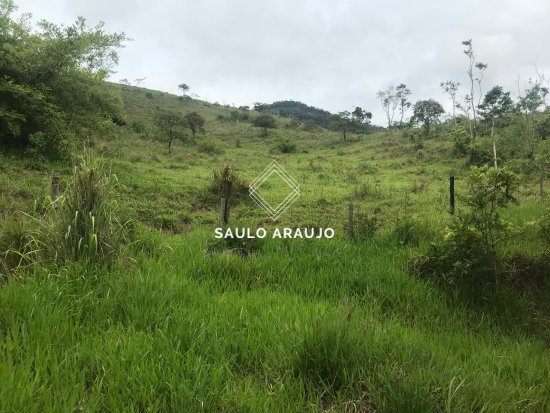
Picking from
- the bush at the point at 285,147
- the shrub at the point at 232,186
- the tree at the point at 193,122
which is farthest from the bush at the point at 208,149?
the shrub at the point at 232,186

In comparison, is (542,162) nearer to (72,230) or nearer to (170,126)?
(72,230)

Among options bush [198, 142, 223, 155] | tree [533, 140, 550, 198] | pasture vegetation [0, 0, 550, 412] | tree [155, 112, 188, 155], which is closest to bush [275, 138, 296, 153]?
bush [198, 142, 223, 155]

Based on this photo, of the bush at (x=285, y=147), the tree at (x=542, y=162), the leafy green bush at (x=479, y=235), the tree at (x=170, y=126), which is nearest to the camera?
the leafy green bush at (x=479, y=235)

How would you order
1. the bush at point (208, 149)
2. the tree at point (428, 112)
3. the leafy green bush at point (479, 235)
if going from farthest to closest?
the tree at point (428, 112), the bush at point (208, 149), the leafy green bush at point (479, 235)

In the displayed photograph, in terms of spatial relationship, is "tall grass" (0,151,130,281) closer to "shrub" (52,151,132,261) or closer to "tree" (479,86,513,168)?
"shrub" (52,151,132,261)

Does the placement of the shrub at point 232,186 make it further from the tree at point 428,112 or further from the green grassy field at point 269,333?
the tree at point 428,112

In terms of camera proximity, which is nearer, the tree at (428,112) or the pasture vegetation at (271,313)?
the pasture vegetation at (271,313)

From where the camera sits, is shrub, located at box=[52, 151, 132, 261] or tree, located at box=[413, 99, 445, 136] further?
tree, located at box=[413, 99, 445, 136]

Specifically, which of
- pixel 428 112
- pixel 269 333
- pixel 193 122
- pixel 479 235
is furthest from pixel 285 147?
pixel 269 333

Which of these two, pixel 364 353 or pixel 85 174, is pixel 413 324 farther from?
pixel 85 174

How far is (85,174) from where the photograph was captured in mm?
4250

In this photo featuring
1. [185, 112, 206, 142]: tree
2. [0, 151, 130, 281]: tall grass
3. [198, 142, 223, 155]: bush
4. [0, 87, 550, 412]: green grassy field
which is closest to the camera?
[0, 87, 550, 412]: green grassy field

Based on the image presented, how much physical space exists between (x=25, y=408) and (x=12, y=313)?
1.18 m

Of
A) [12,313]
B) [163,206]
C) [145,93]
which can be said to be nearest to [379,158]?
[163,206]
